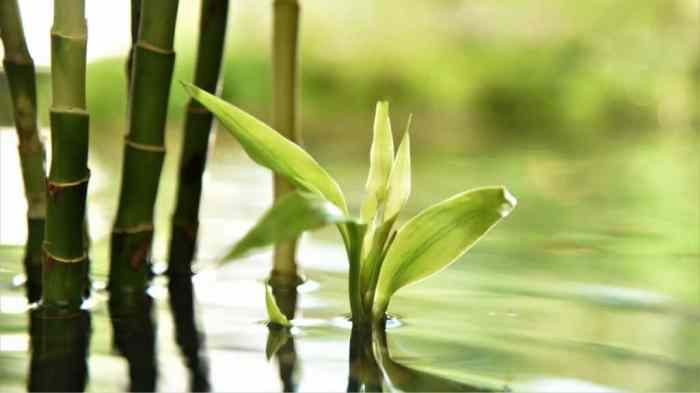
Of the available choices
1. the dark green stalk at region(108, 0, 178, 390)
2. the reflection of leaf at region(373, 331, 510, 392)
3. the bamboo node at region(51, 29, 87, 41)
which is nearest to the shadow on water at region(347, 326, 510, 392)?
the reflection of leaf at region(373, 331, 510, 392)

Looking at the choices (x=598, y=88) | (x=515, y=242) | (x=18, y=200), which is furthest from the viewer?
A: (x=598, y=88)

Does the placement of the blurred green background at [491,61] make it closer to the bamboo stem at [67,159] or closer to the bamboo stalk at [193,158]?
the bamboo stalk at [193,158]

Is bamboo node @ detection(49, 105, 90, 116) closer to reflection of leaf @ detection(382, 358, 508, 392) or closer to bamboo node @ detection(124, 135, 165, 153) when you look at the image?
bamboo node @ detection(124, 135, 165, 153)

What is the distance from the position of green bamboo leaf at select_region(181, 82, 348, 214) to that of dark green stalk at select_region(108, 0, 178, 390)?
90 mm

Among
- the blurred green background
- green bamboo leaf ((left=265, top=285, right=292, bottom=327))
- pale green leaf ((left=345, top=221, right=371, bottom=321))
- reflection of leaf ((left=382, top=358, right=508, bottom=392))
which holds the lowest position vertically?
reflection of leaf ((left=382, top=358, right=508, bottom=392))

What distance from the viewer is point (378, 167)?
65cm

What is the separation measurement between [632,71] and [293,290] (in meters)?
2.44

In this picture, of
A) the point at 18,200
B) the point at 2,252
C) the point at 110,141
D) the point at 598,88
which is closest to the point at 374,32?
the point at 598,88

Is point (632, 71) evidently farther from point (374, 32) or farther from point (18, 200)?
point (18, 200)

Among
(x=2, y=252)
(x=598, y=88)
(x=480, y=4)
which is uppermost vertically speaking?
(x=480, y=4)

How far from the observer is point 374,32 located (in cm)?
306

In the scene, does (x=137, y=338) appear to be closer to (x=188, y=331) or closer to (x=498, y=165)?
(x=188, y=331)

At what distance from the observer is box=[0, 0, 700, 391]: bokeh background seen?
66 cm

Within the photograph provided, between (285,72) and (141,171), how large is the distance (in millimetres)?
131
